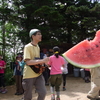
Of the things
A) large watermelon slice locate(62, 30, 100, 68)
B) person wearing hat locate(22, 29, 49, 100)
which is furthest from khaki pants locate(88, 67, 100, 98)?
person wearing hat locate(22, 29, 49, 100)

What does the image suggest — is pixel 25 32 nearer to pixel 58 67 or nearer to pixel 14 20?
pixel 14 20

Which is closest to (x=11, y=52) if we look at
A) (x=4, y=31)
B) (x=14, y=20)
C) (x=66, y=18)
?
(x=4, y=31)

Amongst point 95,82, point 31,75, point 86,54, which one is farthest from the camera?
point 95,82

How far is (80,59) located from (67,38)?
7210 mm

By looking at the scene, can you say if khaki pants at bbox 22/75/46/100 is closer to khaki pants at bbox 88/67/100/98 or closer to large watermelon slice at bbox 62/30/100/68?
large watermelon slice at bbox 62/30/100/68

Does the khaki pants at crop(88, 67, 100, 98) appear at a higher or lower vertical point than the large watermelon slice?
lower

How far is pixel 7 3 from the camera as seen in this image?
7441 mm

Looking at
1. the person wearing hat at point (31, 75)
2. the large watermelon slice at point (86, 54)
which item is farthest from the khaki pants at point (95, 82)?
the person wearing hat at point (31, 75)

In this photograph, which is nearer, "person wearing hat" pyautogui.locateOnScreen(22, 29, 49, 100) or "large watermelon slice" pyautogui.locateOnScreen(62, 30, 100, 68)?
"person wearing hat" pyautogui.locateOnScreen(22, 29, 49, 100)

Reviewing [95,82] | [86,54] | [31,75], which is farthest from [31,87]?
[95,82]

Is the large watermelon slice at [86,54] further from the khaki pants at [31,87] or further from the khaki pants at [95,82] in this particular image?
the khaki pants at [31,87]

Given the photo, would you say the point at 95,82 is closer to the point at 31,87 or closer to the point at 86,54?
the point at 86,54

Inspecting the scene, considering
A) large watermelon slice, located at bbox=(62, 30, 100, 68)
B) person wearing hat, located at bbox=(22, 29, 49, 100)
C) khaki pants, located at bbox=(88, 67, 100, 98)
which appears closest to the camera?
person wearing hat, located at bbox=(22, 29, 49, 100)

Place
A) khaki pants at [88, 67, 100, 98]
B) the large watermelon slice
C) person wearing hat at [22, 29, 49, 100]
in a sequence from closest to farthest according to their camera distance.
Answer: person wearing hat at [22, 29, 49, 100], the large watermelon slice, khaki pants at [88, 67, 100, 98]
